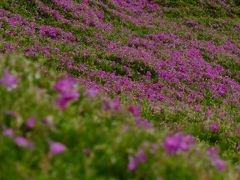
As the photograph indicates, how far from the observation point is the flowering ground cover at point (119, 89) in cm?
433

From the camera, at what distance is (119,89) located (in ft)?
60.3

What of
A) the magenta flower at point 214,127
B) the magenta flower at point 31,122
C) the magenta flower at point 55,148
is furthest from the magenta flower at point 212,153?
the magenta flower at point 214,127

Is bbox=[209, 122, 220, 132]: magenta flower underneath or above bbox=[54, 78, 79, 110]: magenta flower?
underneath

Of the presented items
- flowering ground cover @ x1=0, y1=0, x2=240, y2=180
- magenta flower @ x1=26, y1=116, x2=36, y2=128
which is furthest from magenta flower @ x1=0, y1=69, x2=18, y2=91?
magenta flower @ x1=26, y1=116, x2=36, y2=128

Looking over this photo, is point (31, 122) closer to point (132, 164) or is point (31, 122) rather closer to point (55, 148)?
point (55, 148)

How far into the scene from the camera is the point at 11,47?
18.6 m

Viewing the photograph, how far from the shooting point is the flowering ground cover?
4332 mm

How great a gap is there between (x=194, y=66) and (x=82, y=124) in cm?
2310

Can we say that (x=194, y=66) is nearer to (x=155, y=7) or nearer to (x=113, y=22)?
(x=113, y=22)

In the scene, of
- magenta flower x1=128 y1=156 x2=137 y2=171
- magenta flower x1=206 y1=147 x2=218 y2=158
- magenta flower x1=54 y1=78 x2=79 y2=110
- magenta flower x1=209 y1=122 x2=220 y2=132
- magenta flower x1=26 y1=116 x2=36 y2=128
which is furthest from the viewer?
magenta flower x1=209 y1=122 x2=220 y2=132

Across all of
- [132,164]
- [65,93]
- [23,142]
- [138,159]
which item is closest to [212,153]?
[138,159]

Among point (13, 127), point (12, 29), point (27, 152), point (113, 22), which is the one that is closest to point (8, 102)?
point (13, 127)

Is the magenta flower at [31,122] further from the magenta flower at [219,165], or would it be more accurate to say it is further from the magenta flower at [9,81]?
the magenta flower at [219,165]

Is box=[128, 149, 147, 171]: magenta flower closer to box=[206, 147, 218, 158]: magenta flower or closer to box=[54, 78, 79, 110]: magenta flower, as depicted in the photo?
box=[54, 78, 79, 110]: magenta flower
